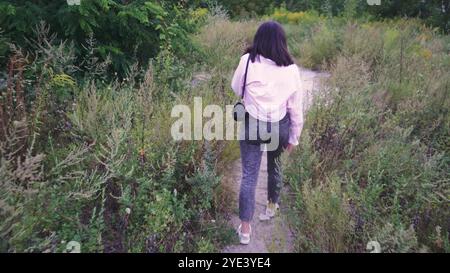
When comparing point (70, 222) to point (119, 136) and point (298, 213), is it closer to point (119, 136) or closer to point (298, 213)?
point (119, 136)

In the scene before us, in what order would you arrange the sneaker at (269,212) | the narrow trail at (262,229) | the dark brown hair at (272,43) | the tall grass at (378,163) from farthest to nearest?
1. the sneaker at (269,212)
2. the narrow trail at (262,229)
3. the tall grass at (378,163)
4. the dark brown hair at (272,43)

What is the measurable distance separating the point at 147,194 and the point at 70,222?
651 millimetres

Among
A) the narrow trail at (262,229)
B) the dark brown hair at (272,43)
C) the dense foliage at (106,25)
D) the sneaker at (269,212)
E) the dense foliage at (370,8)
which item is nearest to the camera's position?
the dark brown hair at (272,43)

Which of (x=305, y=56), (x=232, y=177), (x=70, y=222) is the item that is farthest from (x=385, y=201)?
(x=305, y=56)

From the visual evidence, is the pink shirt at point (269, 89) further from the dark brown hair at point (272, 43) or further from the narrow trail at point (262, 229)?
the narrow trail at point (262, 229)

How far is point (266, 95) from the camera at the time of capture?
9.91 ft

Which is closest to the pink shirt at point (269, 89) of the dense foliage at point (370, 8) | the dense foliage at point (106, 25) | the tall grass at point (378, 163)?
the tall grass at point (378, 163)

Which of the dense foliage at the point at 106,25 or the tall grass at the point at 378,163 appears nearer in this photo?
the tall grass at the point at 378,163

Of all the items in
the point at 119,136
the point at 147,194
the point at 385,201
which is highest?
the point at 119,136

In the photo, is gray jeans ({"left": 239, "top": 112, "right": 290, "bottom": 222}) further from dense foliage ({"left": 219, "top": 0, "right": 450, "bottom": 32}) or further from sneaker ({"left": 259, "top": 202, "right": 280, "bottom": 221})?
dense foliage ({"left": 219, "top": 0, "right": 450, "bottom": 32})

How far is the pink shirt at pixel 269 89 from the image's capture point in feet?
9.82

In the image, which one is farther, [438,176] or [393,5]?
[393,5]

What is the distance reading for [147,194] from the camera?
3377 mm
